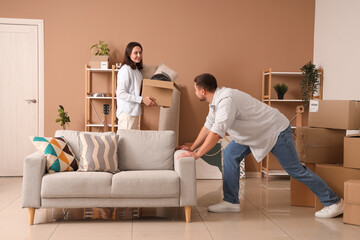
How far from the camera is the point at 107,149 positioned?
3293 mm

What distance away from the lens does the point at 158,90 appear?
12.5ft

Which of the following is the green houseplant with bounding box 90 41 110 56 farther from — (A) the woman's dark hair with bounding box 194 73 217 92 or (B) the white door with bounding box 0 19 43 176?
(A) the woman's dark hair with bounding box 194 73 217 92

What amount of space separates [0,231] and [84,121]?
2486mm

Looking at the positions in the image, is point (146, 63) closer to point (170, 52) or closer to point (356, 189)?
point (170, 52)

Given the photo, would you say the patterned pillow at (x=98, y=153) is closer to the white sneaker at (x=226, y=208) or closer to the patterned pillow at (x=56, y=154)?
the patterned pillow at (x=56, y=154)

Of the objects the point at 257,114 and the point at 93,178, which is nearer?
the point at 93,178

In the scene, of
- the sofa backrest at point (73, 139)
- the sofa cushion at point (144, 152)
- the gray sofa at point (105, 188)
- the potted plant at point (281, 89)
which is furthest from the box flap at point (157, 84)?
the potted plant at point (281, 89)

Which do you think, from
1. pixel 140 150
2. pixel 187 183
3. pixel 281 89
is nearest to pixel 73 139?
pixel 140 150

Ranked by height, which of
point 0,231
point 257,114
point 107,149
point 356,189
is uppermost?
point 257,114

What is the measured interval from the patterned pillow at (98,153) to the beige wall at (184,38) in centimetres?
192

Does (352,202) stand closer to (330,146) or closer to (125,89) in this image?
(330,146)

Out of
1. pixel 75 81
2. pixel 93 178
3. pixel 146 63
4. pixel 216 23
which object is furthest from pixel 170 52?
pixel 93 178

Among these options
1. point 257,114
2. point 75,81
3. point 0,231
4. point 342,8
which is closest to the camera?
point 0,231

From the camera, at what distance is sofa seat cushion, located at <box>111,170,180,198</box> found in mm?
2928
